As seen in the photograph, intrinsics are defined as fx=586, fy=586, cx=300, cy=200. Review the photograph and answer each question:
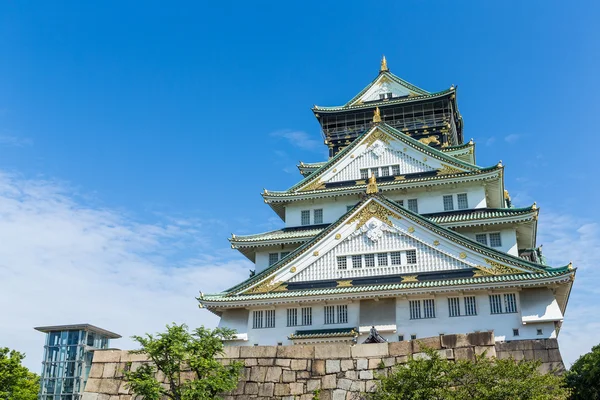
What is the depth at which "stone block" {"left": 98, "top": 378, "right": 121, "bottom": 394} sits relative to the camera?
1552cm

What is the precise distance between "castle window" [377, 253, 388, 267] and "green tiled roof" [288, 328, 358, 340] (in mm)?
3633

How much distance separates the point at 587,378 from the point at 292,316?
13.9 meters

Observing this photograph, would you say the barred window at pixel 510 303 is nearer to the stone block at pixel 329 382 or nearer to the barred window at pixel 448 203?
the barred window at pixel 448 203

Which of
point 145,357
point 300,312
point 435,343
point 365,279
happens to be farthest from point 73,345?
point 435,343

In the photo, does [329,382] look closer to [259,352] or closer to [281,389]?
[281,389]

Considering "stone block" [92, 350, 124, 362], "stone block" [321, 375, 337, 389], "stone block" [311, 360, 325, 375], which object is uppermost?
"stone block" [92, 350, 124, 362]

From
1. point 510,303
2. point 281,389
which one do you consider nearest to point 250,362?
point 281,389

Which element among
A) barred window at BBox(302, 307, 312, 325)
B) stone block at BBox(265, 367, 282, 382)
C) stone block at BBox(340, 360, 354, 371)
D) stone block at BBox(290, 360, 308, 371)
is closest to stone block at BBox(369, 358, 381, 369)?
stone block at BBox(340, 360, 354, 371)

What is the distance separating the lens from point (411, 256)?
29.5 metres

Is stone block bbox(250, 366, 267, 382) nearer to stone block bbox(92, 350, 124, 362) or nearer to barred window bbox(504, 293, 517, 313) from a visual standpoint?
stone block bbox(92, 350, 124, 362)

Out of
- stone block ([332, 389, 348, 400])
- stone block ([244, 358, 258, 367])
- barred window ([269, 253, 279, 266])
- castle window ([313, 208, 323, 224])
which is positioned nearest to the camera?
stone block ([332, 389, 348, 400])

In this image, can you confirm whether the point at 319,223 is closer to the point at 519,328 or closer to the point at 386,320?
the point at 386,320

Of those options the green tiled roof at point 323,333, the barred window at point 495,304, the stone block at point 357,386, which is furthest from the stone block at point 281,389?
the barred window at point 495,304

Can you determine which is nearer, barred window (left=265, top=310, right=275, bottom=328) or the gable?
the gable
